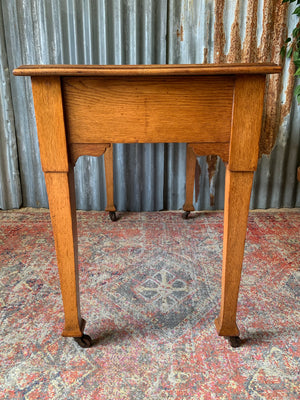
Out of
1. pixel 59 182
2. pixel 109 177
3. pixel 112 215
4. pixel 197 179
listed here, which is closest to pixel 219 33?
pixel 197 179

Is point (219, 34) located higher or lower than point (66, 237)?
higher

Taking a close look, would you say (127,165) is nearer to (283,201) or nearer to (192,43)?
(192,43)

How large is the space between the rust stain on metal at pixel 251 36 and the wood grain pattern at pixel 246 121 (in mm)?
1695

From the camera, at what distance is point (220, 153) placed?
1.20 metres

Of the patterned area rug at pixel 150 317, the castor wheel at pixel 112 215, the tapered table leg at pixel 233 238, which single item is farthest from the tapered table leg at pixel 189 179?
the tapered table leg at pixel 233 238

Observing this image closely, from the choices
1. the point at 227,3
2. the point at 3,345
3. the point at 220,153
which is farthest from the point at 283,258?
the point at 227,3

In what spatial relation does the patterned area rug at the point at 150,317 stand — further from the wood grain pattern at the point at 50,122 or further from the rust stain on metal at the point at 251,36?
the rust stain on metal at the point at 251,36

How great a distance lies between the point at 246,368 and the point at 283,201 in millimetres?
1931

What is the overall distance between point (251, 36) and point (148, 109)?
184cm

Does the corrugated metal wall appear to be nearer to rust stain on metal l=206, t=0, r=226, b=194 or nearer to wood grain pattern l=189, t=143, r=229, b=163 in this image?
rust stain on metal l=206, t=0, r=226, b=194

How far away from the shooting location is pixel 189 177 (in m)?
2.59

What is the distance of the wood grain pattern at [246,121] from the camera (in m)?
1.11

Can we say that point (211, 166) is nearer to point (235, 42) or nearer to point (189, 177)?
point (189, 177)

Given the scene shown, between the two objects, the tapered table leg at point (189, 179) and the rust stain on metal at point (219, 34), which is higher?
the rust stain on metal at point (219, 34)
